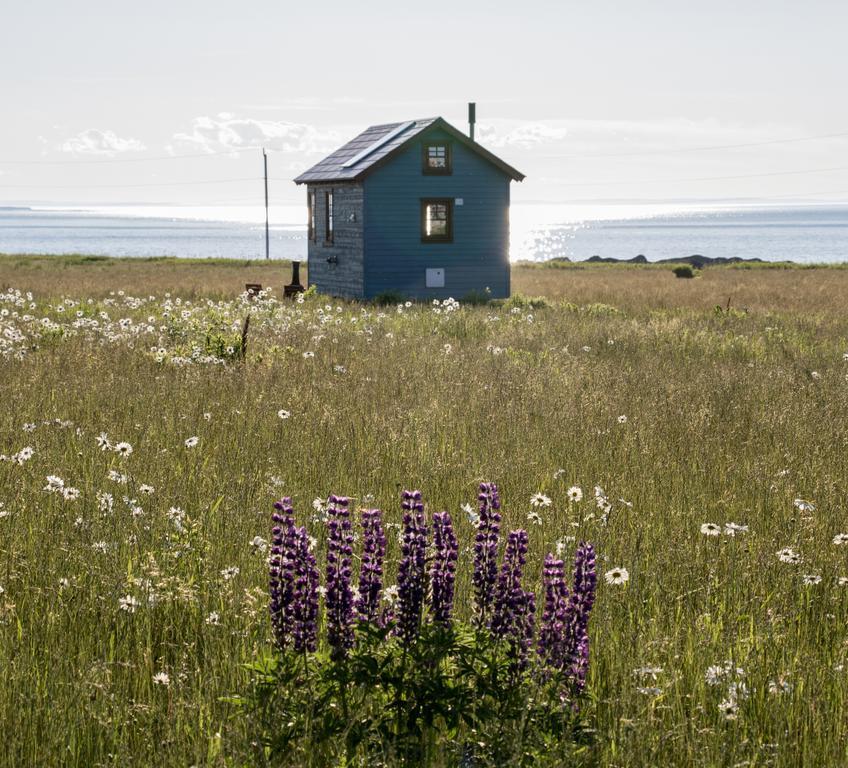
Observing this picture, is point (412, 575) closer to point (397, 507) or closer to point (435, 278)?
point (397, 507)

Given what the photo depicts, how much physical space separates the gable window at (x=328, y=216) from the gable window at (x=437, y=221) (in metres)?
3.58

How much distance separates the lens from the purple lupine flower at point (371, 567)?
3.41 m

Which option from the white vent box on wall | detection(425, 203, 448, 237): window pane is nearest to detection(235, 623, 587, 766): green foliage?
the white vent box on wall

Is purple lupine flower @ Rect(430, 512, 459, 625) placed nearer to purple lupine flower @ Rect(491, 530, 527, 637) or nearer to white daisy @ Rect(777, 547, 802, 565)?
purple lupine flower @ Rect(491, 530, 527, 637)

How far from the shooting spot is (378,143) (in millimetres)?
31594

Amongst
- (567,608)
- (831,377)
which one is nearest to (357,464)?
(567,608)

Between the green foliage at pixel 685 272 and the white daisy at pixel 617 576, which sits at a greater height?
the green foliage at pixel 685 272

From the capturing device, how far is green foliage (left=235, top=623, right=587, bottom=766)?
10.7ft

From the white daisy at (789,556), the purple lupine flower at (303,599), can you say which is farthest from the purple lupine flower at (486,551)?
the white daisy at (789,556)

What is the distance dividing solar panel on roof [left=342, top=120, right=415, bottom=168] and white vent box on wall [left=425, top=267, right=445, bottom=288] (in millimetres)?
4172

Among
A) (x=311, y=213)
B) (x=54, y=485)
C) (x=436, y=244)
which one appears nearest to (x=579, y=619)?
(x=54, y=485)

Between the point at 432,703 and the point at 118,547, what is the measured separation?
8.08 ft

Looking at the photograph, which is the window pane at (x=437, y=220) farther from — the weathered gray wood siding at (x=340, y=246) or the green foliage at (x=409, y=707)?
the green foliage at (x=409, y=707)

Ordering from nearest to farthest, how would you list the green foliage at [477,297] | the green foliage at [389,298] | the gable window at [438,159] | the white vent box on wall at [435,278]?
the green foliage at [389,298]
the green foliage at [477,297]
the gable window at [438,159]
the white vent box on wall at [435,278]
